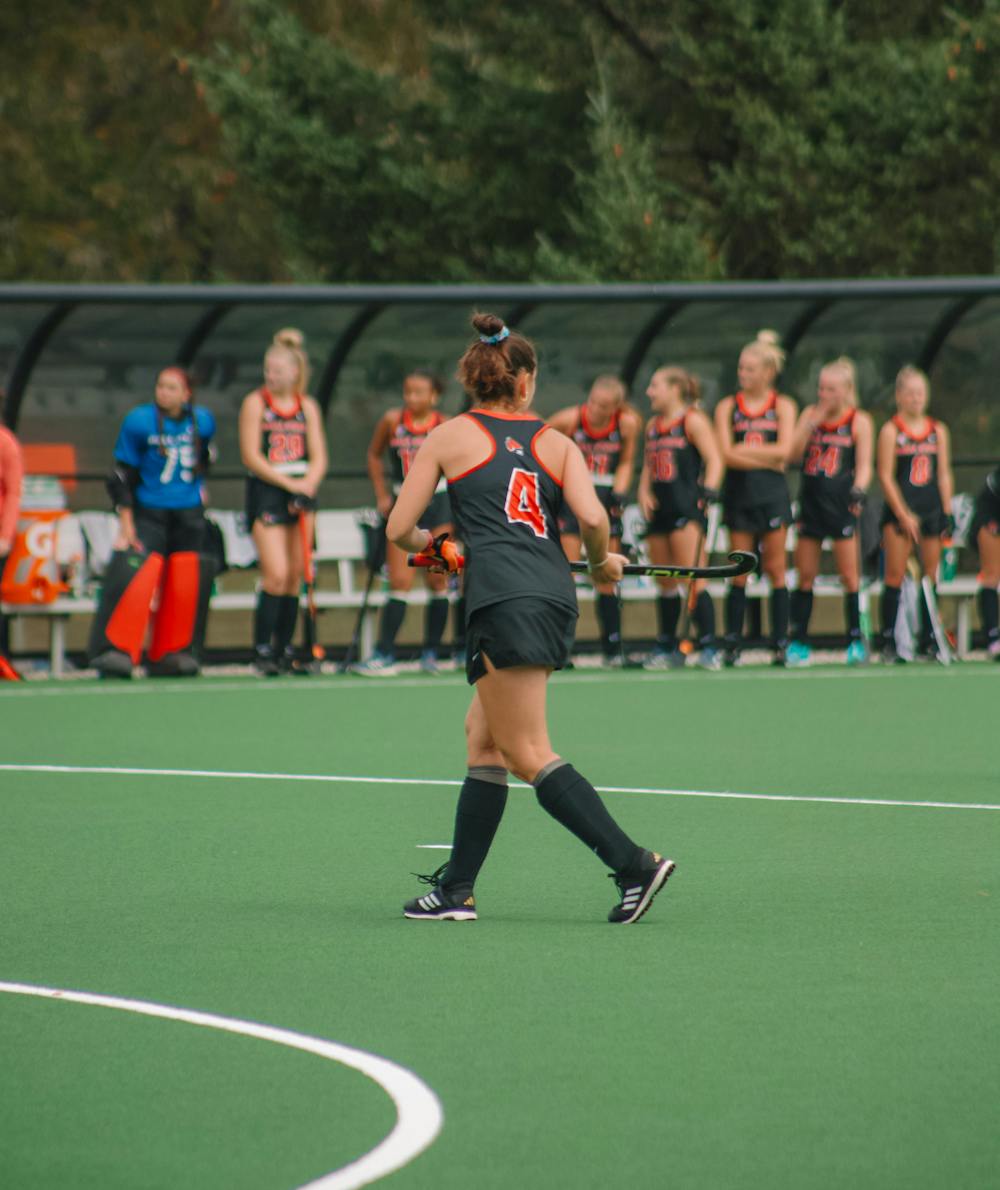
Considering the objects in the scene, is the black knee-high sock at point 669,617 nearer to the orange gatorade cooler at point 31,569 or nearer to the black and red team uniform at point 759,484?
the black and red team uniform at point 759,484

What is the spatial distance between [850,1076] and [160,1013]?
1605 millimetres

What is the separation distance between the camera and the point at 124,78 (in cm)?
3591

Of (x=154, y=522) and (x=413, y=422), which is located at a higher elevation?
(x=413, y=422)

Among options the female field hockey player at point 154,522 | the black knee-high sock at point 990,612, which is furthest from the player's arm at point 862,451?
the female field hockey player at point 154,522

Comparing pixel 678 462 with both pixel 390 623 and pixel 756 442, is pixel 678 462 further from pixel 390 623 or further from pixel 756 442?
pixel 390 623

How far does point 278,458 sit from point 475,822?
27.7 ft

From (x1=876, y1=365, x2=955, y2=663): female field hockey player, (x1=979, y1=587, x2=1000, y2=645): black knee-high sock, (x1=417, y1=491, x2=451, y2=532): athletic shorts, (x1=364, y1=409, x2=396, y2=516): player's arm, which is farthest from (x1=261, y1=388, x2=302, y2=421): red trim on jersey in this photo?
(x1=979, y1=587, x2=1000, y2=645): black knee-high sock

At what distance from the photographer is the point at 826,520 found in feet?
50.7

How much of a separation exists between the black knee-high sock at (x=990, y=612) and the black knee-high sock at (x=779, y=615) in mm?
1460

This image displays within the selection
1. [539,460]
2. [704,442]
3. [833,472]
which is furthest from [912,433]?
[539,460]

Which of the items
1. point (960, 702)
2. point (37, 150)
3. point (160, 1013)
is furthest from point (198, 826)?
point (37, 150)

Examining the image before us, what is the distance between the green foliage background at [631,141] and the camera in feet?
82.8

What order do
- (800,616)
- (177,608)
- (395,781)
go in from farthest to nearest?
(800,616) < (177,608) < (395,781)

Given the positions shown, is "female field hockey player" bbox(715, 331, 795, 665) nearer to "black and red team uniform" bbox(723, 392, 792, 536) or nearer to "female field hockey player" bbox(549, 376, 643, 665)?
"black and red team uniform" bbox(723, 392, 792, 536)
